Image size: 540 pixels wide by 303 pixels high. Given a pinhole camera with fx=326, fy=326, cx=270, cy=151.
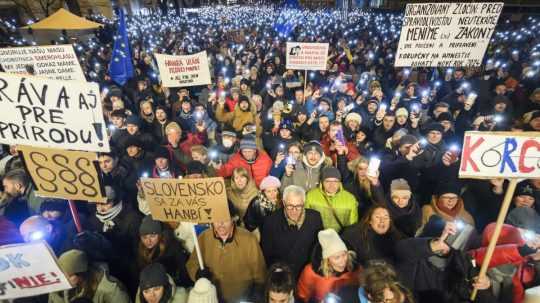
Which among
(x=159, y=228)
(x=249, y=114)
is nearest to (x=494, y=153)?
(x=159, y=228)

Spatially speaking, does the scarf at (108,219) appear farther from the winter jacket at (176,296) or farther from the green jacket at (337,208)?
the green jacket at (337,208)

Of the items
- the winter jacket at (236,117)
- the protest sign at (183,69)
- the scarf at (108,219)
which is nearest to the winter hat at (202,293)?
the scarf at (108,219)

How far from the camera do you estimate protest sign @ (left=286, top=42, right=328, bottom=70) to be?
25.2ft

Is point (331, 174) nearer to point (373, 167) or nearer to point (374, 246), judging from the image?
point (373, 167)

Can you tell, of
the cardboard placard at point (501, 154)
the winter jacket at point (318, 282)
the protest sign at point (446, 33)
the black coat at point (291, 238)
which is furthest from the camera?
the protest sign at point (446, 33)

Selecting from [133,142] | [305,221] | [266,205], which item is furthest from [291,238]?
[133,142]

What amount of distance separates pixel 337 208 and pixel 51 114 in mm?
2901

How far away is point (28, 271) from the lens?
7.64ft

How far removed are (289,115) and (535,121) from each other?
13.9 feet

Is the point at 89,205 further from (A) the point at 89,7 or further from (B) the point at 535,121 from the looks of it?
(A) the point at 89,7

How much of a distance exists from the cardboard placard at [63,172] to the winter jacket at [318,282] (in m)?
1.92

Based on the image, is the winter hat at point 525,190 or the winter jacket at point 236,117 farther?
the winter jacket at point 236,117

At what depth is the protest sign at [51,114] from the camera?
261cm

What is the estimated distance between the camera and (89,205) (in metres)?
4.21
